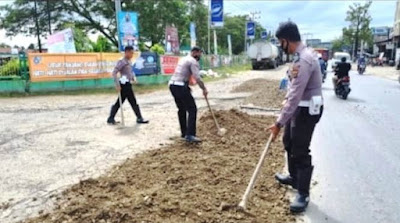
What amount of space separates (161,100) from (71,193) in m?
9.80

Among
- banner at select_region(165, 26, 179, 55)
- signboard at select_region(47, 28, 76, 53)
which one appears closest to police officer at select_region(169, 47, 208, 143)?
signboard at select_region(47, 28, 76, 53)


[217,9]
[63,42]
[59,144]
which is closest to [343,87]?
[59,144]

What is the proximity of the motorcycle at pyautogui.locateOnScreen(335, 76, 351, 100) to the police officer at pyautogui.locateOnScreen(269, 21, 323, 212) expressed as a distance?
1072cm

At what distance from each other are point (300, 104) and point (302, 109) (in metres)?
0.06

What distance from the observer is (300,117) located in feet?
13.2

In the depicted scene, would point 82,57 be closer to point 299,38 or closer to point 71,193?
point 71,193

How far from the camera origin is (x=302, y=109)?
4.01 meters

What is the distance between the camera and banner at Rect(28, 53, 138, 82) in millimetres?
15672

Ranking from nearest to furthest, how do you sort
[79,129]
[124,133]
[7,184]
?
1. [7,184]
2. [124,133]
3. [79,129]

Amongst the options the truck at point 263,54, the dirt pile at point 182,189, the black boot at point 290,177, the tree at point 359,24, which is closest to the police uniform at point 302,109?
the black boot at point 290,177

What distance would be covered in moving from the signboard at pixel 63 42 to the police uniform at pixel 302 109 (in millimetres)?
16237

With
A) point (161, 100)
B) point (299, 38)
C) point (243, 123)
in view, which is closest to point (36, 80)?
point (161, 100)

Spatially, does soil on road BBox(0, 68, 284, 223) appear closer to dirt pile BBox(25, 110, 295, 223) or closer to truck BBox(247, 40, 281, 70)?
dirt pile BBox(25, 110, 295, 223)

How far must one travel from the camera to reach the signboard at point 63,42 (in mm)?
18500
